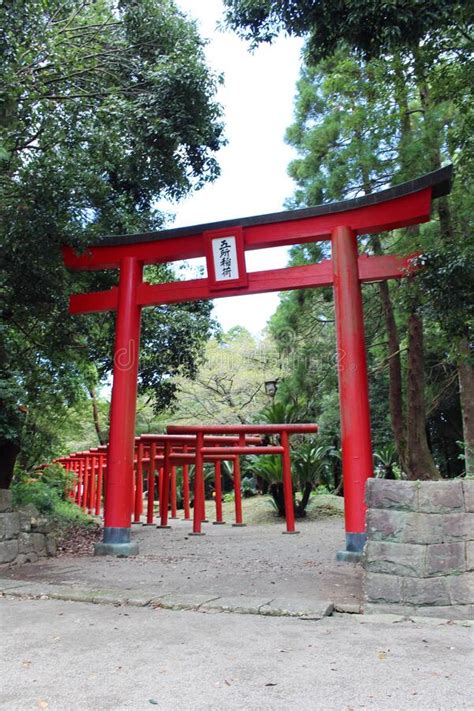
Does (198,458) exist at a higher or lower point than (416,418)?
lower

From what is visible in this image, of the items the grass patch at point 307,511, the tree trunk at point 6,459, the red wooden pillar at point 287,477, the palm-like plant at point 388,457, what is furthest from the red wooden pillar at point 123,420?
the palm-like plant at point 388,457

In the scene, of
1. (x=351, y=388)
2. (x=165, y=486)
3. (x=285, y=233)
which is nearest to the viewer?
(x=351, y=388)

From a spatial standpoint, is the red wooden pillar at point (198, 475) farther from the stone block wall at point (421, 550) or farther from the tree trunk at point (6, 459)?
the stone block wall at point (421, 550)

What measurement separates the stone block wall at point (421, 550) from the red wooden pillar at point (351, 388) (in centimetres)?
205

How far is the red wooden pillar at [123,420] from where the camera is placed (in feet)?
22.0

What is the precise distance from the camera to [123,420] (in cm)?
697

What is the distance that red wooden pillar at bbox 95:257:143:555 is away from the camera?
672 cm

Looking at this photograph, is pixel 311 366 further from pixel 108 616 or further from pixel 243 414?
pixel 108 616

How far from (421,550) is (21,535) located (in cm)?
423

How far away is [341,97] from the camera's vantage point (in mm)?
10430

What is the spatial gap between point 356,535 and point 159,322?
469 cm

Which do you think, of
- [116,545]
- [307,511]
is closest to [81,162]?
[116,545]

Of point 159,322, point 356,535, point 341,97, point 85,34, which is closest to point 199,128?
point 85,34

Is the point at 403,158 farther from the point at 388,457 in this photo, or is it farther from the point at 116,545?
the point at 388,457
